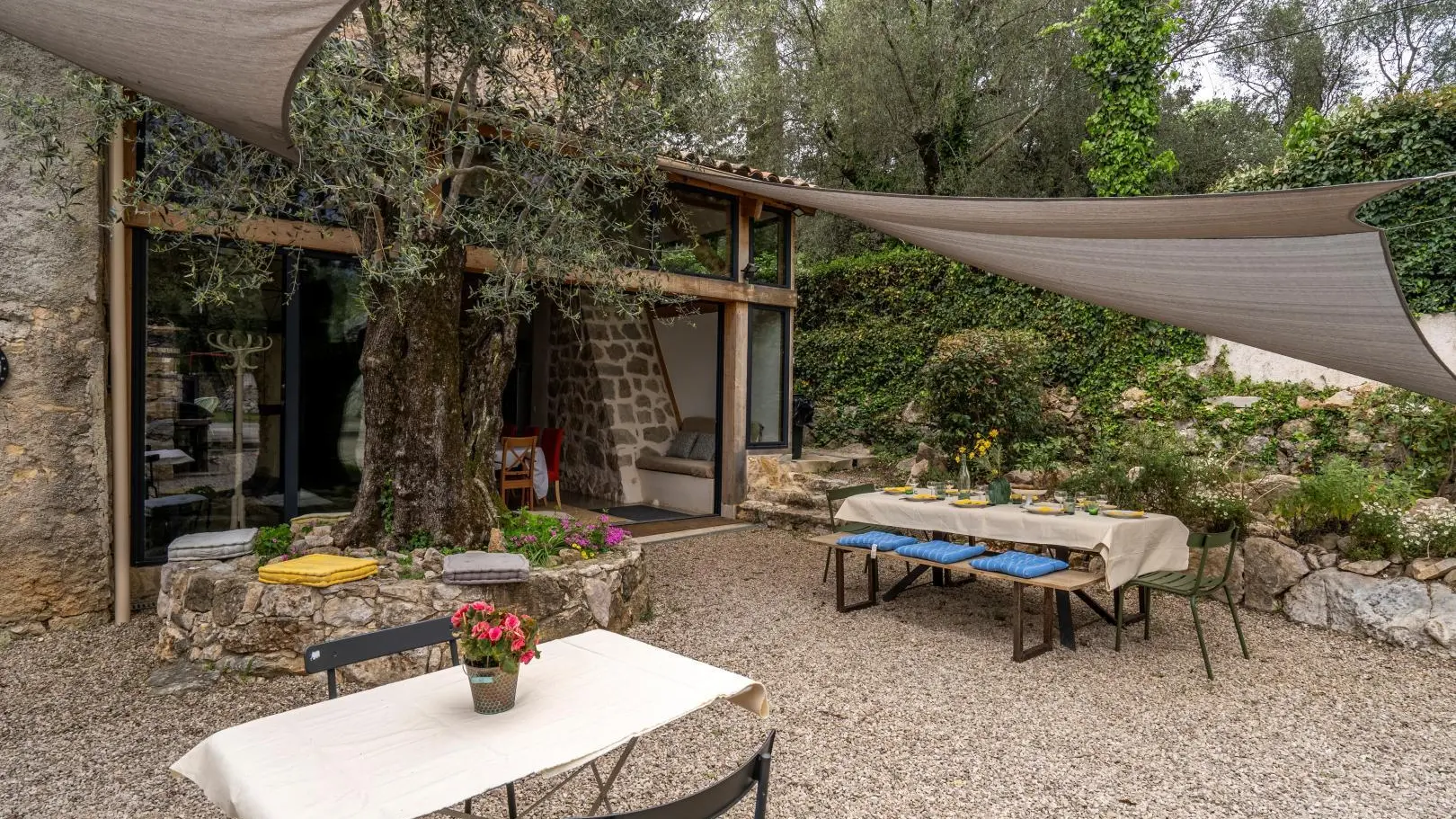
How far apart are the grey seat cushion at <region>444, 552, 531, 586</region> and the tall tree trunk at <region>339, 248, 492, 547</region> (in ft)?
1.38

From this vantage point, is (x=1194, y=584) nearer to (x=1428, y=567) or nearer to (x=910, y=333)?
(x=1428, y=567)

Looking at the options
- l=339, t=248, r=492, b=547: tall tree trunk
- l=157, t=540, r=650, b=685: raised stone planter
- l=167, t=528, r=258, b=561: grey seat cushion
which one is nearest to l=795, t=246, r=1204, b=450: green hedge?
l=339, t=248, r=492, b=547: tall tree trunk

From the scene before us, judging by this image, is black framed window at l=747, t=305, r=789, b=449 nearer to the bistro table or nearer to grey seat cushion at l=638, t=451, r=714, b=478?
grey seat cushion at l=638, t=451, r=714, b=478

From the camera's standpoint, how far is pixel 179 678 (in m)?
3.32

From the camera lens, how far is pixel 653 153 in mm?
4098

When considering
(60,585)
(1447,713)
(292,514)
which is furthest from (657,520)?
(1447,713)

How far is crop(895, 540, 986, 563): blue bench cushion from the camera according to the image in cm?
413

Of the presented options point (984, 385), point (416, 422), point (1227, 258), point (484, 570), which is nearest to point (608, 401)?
point (984, 385)

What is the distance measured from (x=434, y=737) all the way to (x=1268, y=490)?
5245 millimetres

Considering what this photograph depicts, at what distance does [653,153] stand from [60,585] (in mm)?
3709

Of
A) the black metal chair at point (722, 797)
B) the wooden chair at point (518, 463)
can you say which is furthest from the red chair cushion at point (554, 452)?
the black metal chair at point (722, 797)

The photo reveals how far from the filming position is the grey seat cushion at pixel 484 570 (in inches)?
139

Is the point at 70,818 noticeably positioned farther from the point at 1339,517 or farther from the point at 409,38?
→ the point at 1339,517

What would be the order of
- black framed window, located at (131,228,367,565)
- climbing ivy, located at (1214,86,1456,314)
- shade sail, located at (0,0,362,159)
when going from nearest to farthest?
shade sail, located at (0,0,362,159)
black framed window, located at (131,228,367,565)
climbing ivy, located at (1214,86,1456,314)
